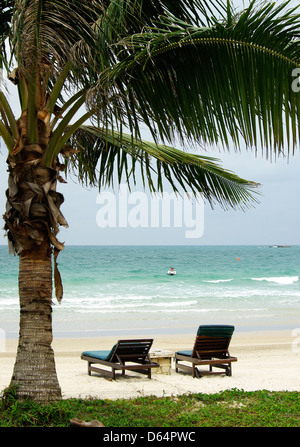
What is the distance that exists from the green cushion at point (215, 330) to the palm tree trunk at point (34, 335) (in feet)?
15.6

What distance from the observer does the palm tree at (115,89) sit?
397cm

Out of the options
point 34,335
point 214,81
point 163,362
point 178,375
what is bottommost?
point 178,375

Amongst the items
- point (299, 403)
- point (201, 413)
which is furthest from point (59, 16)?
point (299, 403)

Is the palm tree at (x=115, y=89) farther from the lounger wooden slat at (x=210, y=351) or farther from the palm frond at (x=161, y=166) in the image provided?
the lounger wooden slat at (x=210, y=351)

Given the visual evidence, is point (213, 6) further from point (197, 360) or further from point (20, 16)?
point (197, 360)

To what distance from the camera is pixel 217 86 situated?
4.27 m

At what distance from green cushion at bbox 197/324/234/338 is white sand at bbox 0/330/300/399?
750mm

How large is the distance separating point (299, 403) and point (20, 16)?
5264 mm

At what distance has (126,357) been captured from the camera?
9.09 m

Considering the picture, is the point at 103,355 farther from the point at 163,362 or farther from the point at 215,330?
the point at 215,330

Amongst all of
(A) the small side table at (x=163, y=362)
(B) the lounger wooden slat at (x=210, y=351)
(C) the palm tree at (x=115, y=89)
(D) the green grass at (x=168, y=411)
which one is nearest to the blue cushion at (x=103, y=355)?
(A) the small side table at (x=163, y=362)

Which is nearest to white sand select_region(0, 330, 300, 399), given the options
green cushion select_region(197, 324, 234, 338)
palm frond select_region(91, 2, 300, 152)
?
green cushion select_region(197, 324, 234, 338)

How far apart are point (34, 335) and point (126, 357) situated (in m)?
4.16

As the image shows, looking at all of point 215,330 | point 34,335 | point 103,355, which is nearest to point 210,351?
point 215,330
